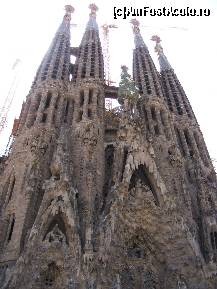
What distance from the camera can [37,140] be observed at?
2641 centimetres

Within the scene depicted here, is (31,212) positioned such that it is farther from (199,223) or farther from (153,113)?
(153,113)

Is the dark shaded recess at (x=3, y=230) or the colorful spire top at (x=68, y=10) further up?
the colorful spire top at (x=68, y=10)

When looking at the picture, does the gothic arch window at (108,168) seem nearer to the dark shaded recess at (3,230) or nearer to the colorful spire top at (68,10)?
the dark shaded recess at (3,230)

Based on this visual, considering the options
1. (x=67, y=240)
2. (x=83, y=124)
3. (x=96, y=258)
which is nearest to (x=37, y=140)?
(x=83, y=124)

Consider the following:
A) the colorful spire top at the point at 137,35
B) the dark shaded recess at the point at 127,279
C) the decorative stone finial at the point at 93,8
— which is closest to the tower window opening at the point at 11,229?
the dark shaded recess at the point at 127,279

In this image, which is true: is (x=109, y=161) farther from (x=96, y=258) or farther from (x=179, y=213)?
(x=96, y=258)

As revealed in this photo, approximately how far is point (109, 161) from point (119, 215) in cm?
772

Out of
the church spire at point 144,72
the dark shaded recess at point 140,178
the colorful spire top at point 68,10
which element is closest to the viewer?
the dark shaded recess at point 140,178

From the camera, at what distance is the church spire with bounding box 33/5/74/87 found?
109ft

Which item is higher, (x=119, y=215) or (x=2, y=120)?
(x=2, y=120)

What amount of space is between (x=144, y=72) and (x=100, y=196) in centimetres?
1867

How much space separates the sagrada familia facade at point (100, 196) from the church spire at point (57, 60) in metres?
0.17

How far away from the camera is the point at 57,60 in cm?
3547

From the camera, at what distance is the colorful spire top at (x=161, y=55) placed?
43.2 meters
